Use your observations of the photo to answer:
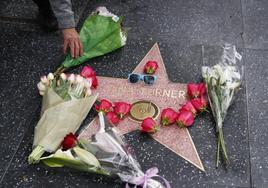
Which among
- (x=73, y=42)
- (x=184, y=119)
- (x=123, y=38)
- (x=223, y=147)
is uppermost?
(x=73, y=42)

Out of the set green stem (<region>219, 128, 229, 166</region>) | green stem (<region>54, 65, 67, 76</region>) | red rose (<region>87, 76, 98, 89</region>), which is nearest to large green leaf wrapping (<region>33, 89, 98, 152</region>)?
red rose (<region>87, 76, 98, 89</region>)

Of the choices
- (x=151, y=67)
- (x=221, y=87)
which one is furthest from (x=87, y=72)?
(x=221, y=87)

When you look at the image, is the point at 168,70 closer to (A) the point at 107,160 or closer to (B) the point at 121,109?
(B) the point at 121,109

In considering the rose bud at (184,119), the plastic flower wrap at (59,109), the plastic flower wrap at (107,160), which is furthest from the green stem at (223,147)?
the plastic flower wrap at (59,109)

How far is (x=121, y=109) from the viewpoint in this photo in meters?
2.66

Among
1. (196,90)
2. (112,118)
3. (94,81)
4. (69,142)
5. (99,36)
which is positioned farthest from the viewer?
(99,36)

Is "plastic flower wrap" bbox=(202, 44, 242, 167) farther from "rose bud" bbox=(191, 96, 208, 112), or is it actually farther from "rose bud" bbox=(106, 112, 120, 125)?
"rose bud" bbox=(106, 112, 120, 125)

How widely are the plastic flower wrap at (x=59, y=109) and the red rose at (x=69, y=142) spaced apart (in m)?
0.05

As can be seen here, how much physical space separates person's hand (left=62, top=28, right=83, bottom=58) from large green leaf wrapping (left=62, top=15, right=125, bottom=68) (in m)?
0.06

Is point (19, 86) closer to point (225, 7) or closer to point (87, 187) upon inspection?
point (87, 187)

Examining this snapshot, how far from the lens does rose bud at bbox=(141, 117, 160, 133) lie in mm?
2539

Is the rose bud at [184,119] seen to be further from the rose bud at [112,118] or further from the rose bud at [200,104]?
the rose bud at [112,118]

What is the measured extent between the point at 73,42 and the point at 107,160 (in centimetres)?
101

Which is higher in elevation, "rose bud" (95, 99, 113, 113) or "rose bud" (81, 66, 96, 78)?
"rose bud" (81, 66, 96, 78)
